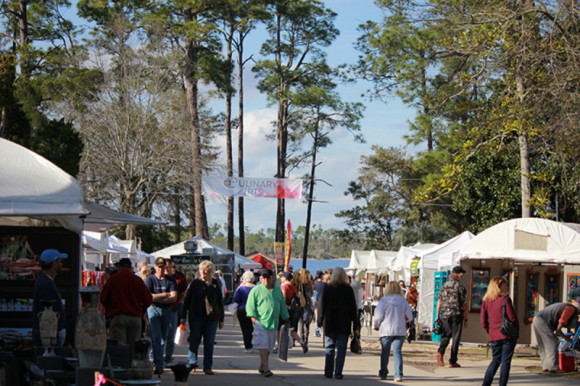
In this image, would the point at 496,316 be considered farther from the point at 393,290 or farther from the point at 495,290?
the point at 393,290

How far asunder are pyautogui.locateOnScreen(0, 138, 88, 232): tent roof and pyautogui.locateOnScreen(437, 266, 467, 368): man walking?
888 centimetres

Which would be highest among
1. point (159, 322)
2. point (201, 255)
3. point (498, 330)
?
point (201, 255)

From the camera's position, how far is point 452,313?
1495 cm

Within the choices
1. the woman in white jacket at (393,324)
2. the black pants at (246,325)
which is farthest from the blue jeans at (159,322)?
the woman in white jacket at (393,324)

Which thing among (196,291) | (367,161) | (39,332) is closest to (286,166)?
(367,161)

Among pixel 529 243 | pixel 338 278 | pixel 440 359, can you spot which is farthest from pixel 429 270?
pixel 338 278

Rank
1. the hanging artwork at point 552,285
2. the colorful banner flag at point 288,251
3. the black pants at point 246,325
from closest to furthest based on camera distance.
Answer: the black pants at point 246,325 < the hanging artwork at point 552,285 < the colorful banner flag at point 288,251

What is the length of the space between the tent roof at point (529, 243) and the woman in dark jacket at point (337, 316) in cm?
526

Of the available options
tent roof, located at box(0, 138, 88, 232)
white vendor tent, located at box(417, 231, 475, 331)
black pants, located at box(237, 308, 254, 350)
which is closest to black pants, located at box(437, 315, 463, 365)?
black pants, located at box(237, 308, 254, 350)

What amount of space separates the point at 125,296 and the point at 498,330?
5.01 meters

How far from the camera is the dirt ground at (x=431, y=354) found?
1521cm

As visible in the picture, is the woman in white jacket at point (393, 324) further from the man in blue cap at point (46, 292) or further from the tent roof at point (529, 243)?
the man in blue cap at point (46, 292)

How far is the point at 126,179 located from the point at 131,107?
3.20m

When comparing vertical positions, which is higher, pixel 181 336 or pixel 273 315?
pixel 273 315
